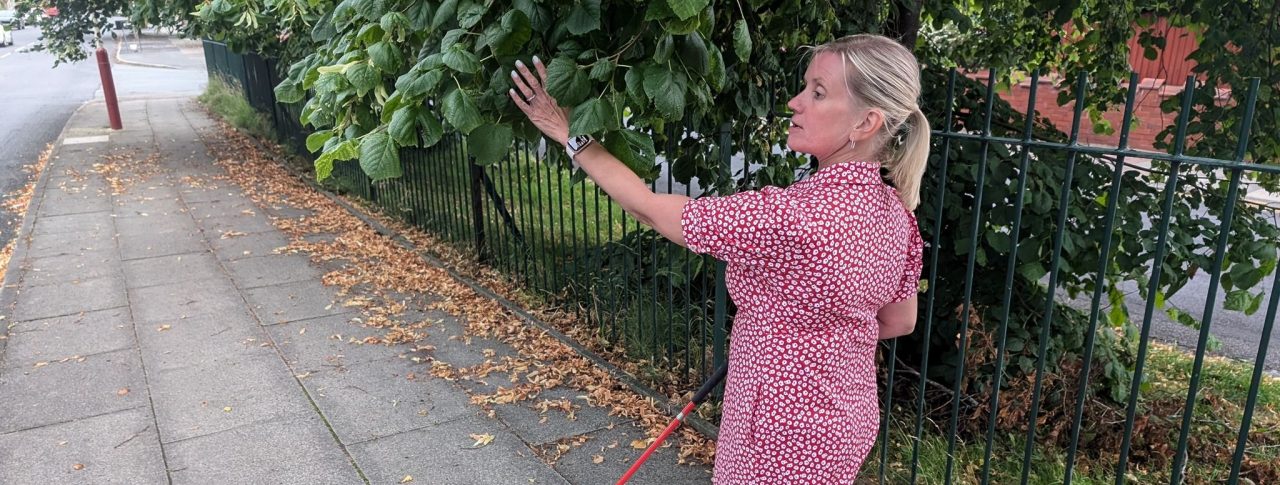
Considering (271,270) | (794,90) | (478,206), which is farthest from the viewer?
(271,270)

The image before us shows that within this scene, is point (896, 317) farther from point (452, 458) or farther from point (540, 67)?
point (452, 458)

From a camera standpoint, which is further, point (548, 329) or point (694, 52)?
point (548, 329)

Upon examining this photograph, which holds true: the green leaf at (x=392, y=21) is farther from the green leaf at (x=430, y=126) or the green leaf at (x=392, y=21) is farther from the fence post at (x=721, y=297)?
the fence post at (x=721, y=297)

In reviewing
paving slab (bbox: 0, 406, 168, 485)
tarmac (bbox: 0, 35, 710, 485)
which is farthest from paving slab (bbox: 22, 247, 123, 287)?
paving slab (bbox: 0, 406, 168, 485)

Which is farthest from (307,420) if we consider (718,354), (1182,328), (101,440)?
(1182,328)

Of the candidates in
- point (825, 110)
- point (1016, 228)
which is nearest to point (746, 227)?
point (825, 110)

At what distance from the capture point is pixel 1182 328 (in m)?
6.71

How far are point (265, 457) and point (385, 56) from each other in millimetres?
2155

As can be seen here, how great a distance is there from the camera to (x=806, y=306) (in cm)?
189

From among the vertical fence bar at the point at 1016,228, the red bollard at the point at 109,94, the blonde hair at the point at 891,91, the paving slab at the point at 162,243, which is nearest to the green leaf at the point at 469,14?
the blonde hair at the point at 891,91

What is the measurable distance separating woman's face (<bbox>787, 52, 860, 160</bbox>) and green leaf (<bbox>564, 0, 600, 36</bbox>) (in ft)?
1.78

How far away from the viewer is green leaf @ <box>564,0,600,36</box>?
83.0 inches

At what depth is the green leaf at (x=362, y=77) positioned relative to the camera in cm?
216

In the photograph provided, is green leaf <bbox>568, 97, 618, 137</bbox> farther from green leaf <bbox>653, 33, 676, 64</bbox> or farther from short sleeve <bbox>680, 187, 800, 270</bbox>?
short sleeve <bbox>680, 187, 800, 270</bbox>
